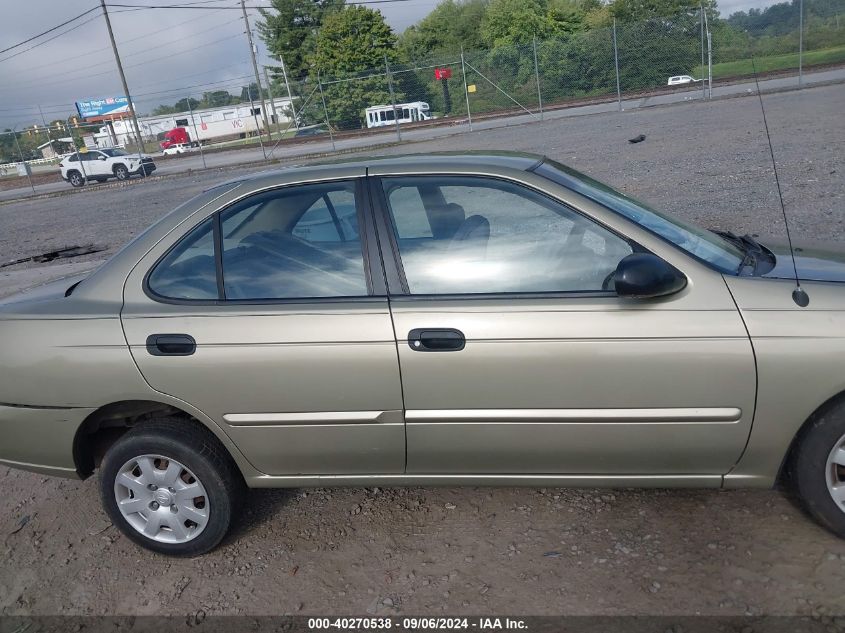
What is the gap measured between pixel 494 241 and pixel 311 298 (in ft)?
2.73

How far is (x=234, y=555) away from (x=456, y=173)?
2.03 metres

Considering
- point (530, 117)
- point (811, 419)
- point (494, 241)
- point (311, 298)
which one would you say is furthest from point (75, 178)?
point (811, 419)

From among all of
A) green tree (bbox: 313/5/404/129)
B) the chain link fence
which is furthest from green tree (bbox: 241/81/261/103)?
green tree (bbox: 313/5/404/129)

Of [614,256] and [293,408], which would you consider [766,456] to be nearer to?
[614,256]

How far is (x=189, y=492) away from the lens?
3.35 meters

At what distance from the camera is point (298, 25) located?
215 ft

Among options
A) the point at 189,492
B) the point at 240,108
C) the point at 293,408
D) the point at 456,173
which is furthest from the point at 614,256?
the point at 240,108

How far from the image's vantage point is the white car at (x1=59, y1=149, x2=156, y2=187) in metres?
32.5

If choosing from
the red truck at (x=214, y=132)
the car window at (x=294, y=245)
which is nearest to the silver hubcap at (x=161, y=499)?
the car window at (x=294, y=245)

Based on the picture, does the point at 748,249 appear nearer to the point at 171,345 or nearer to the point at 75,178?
the point at 171,345

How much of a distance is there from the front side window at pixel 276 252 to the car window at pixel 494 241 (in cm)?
25

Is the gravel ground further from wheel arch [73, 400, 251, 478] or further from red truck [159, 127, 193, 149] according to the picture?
red truck [159, 127, 193, 149]

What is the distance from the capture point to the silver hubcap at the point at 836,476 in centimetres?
289

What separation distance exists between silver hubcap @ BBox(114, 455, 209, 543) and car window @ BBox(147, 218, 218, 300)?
76 cm
